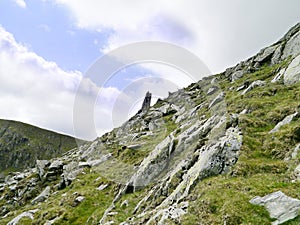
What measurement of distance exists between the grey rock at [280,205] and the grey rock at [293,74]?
83.6 ft

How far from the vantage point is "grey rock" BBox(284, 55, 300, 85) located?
34969 mm

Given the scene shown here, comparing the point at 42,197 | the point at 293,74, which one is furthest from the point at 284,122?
the point at 42,197

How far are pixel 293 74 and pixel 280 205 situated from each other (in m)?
27.9

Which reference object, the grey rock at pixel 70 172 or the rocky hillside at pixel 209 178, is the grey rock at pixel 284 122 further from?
the grey rock at pixel 70 172

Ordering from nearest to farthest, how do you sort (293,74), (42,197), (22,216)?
(293,74) < (22,216) < (42,197)

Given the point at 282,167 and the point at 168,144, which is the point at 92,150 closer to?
the point at 168,144

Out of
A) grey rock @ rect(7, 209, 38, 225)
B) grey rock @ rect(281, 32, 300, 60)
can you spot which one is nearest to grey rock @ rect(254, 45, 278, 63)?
grey rock @ rect(281, 32, 300, 60)

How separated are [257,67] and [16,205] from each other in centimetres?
5972

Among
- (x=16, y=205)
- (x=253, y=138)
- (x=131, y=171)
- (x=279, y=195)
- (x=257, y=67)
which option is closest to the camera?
(x=279, y=195)

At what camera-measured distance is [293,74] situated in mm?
35812

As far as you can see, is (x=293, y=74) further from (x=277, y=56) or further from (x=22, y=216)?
(x=22, y=216)

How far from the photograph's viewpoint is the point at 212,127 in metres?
28.3

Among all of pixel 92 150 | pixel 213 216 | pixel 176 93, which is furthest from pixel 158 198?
pixel 176 93

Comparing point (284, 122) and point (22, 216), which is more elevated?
point (284, 122)
